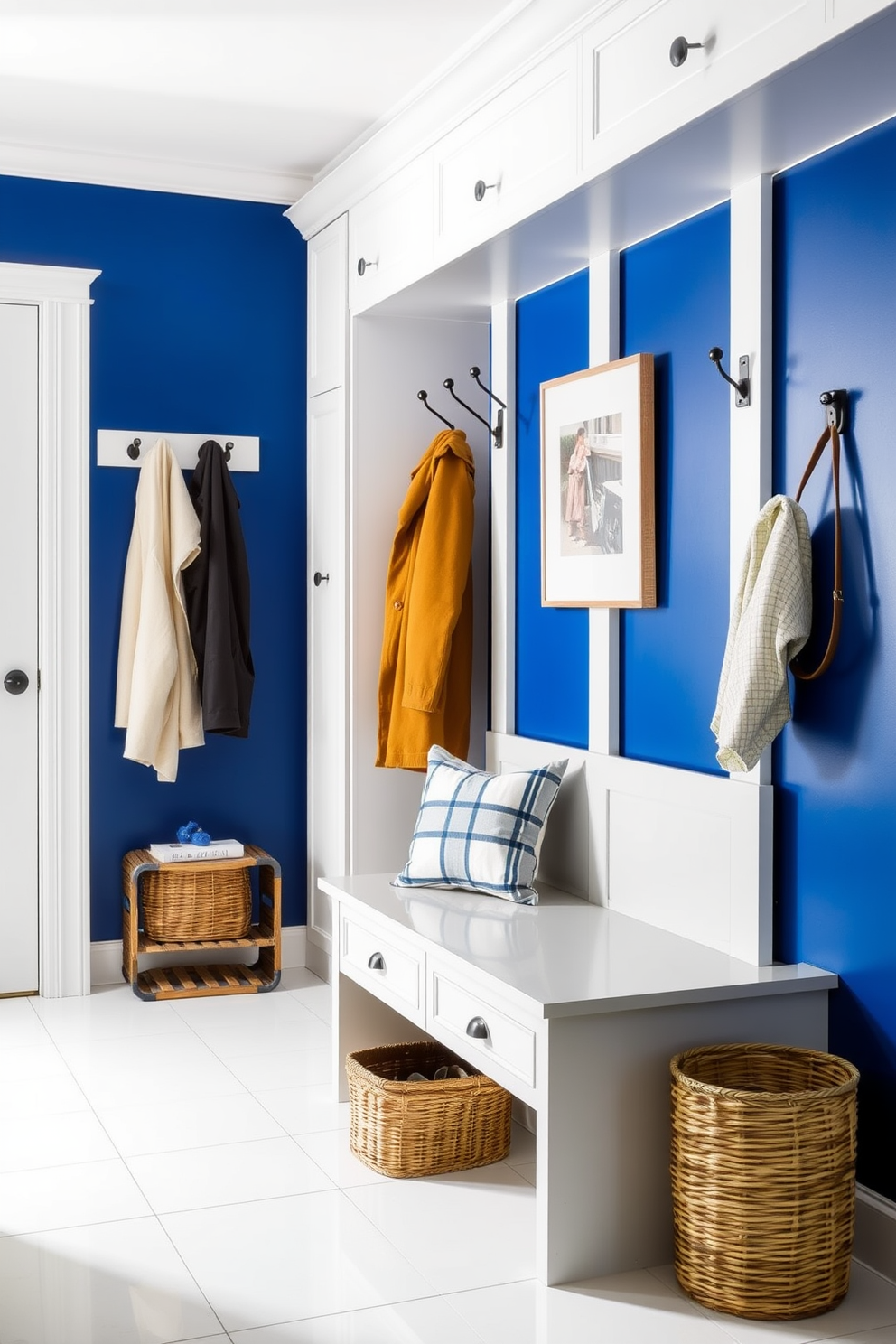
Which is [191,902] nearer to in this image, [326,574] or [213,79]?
[326,574]

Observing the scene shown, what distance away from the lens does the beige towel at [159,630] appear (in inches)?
169

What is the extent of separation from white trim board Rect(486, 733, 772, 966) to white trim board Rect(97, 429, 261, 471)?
1621 mm

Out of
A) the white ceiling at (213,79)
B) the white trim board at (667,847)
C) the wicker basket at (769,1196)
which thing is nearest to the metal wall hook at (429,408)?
the white ceiling at (213,79)

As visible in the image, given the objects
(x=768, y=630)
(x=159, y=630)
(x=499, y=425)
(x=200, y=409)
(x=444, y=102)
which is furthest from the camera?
(x=200, y=409)

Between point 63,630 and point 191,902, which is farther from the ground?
point 63,630

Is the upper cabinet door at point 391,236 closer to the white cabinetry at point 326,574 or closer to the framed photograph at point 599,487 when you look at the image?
the white cabinetry at point 326,574

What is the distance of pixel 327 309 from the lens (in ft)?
14.5

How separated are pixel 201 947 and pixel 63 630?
1083 millimetres

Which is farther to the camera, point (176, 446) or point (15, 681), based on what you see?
point (176, 446)

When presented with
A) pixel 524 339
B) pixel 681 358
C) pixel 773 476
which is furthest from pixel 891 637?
pixel 524 339

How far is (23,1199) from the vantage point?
279cm

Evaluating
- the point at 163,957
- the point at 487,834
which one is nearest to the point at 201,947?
the point at 163,957

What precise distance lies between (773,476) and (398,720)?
5.26 feet

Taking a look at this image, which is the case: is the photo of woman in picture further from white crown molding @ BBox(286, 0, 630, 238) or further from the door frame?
the door frame
